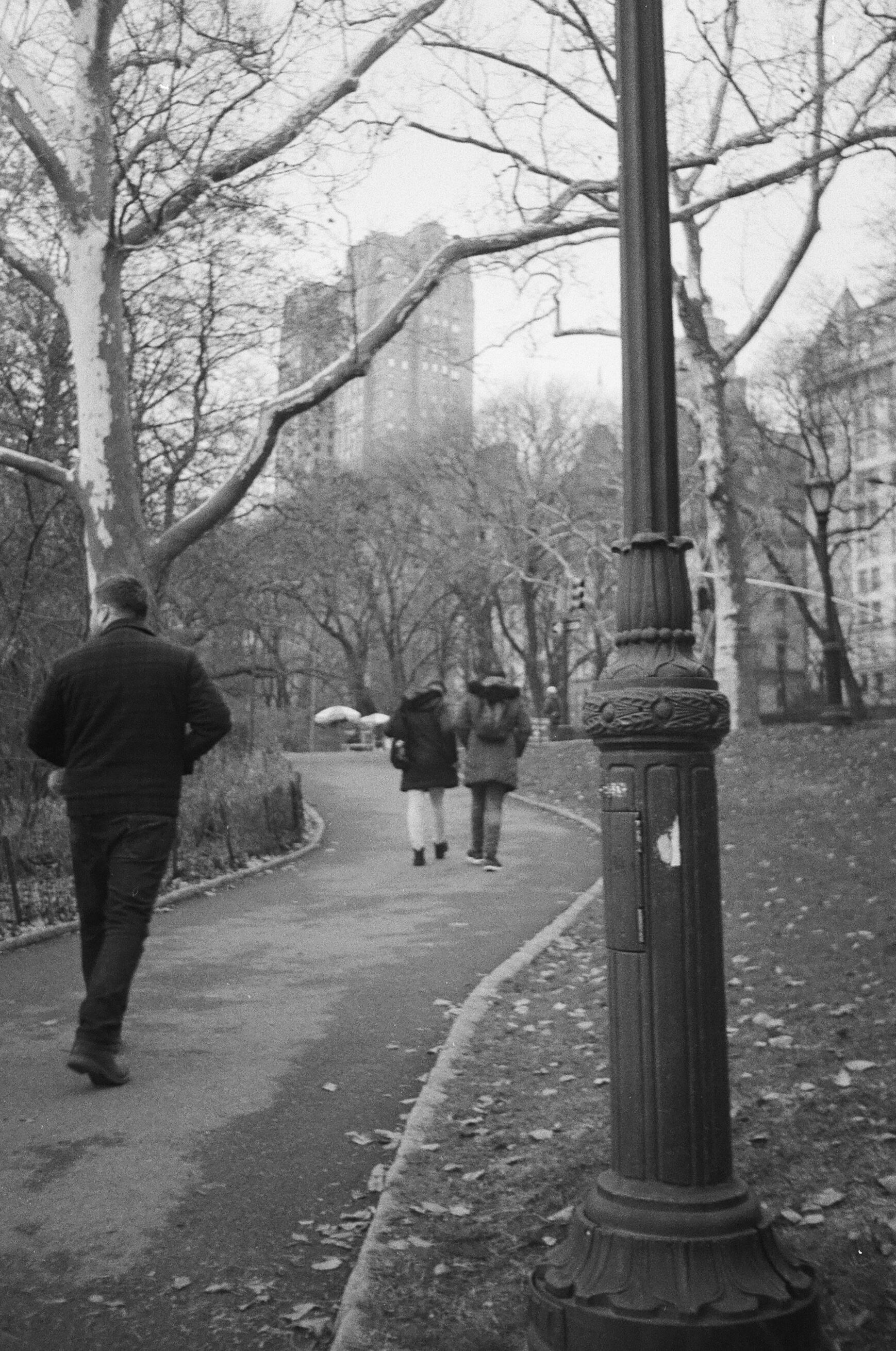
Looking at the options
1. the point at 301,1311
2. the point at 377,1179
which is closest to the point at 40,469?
the point at 377,1179

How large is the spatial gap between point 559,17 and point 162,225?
8121mm

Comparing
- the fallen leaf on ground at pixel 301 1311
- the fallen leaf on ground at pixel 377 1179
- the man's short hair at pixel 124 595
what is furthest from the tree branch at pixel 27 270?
the fallen leaf on ground at pixel 301 1311

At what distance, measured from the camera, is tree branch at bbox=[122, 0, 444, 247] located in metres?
14.4

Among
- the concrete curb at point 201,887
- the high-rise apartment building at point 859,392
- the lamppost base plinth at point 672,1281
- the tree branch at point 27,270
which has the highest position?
the high-rise apartment building at point 859,392

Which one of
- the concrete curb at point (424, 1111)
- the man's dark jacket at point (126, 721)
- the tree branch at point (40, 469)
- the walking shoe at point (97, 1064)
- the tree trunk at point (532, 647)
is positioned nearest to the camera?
the concrete curb at point (424, 1111)

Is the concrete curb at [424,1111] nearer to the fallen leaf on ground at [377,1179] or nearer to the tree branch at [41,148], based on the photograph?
the fallen leaf on ground at [377,1179]

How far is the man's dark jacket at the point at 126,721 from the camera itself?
18.4ft

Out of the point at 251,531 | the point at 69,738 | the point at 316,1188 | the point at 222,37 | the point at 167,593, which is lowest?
the point at 316,1188

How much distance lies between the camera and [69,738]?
577cm

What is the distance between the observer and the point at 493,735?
12617mm

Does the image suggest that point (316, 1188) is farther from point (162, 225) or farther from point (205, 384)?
point (205, 384)

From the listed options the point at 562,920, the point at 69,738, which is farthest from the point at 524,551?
the point at 69,738

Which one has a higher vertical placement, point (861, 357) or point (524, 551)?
point (861, 357)

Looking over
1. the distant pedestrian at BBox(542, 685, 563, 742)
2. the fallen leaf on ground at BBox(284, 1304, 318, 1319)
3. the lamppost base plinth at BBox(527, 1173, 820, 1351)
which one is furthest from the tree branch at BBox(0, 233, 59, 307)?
the distant pedestrian at BBox(542, 685, 563, 742)
